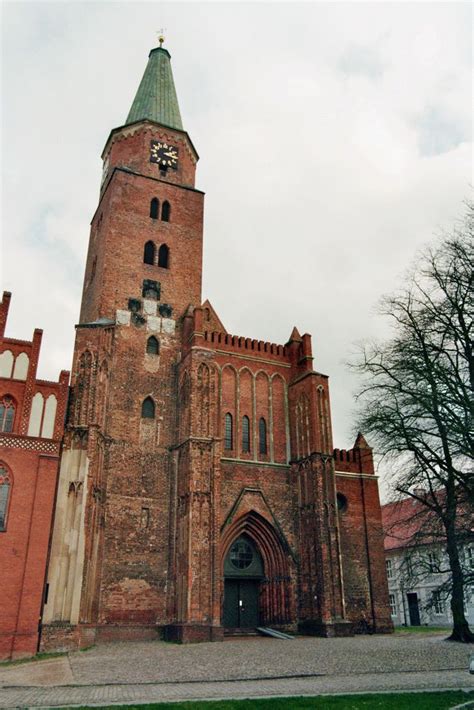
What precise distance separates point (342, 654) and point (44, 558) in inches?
401

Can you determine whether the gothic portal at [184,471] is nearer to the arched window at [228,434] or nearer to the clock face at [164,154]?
the arched window at [228,434]

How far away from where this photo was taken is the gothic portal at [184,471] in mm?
23047

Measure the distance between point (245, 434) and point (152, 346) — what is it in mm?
6373

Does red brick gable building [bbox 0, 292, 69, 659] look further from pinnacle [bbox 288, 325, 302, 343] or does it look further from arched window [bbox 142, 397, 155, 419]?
pinnacle [bbox 288, 325, 302, 343]

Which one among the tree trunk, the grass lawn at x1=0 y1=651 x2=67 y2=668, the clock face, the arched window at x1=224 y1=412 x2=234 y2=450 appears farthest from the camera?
the clock face

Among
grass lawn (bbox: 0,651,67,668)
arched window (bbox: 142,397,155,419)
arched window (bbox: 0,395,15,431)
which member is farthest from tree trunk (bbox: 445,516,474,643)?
arched window (bbox: 0,395,15,431)

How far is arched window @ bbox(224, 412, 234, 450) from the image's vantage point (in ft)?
92.4

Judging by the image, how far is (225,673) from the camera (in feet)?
46.0

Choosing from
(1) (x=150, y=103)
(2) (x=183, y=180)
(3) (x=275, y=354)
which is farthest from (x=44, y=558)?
(1) (x=150, y=103)

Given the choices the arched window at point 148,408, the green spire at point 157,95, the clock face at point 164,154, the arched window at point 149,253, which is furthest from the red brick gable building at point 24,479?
the green spire at point 157,95

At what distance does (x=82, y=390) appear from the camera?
80.1 feet

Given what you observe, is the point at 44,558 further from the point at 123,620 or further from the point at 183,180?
the point at 183,180

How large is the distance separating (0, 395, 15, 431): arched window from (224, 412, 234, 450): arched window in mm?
10483

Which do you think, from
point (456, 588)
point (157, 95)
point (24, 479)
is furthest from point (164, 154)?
point (456, 588)
